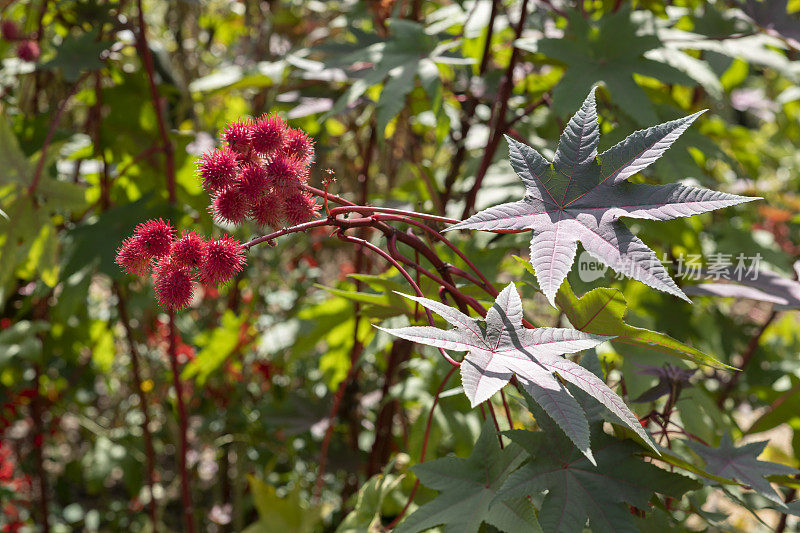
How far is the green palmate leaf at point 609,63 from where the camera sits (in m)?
0.99

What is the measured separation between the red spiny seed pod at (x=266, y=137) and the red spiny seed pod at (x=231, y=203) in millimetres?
53

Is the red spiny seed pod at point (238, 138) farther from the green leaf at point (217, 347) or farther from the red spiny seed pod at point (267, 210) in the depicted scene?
the green leaf at point (217, 347)

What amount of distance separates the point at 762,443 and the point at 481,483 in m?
0.37

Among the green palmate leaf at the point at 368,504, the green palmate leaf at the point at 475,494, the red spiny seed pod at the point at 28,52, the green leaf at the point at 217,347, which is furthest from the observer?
the green leaf at the point at 217,347

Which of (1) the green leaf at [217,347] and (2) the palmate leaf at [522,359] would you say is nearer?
(2) the palmate leaf at [522,359]

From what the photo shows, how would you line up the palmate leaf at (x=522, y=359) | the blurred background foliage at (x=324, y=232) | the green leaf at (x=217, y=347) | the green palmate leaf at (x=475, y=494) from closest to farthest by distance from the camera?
1. the palmate leaf at (x=522, y=359)
2. the green palmate leaf at (x=475, y=494)
3. the blurred background foliage at (x=324, y=232)
4. the green leaf at (x=217, y=347)

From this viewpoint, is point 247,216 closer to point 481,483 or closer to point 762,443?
point 481,483

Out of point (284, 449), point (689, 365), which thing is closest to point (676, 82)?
point (689, 365)

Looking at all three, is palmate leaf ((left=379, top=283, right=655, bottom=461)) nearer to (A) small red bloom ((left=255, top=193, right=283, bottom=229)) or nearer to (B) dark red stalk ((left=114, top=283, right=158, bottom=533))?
(A) small red bloom ((left=255, top=193, right=283, bottom=229))

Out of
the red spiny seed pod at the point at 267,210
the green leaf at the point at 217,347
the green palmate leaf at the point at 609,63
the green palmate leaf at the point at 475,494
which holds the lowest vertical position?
the green leaf at the point at 217,347

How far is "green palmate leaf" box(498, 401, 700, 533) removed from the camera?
646 mm

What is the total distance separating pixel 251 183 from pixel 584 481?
47 centimetres

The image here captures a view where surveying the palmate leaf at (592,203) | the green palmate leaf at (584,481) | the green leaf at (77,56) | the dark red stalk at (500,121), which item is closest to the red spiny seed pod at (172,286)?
the palmate leaf at (592,203)

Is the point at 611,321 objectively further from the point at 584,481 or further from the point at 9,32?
the point at 9,32
